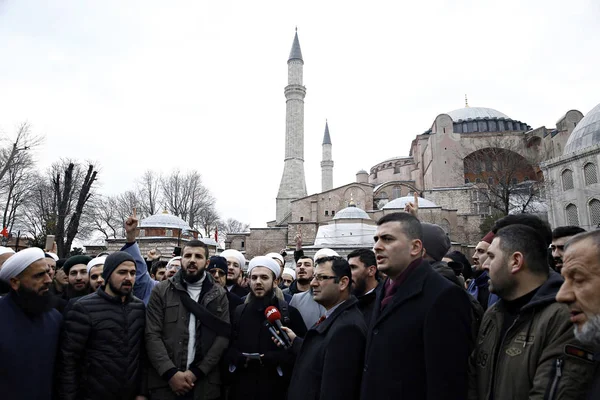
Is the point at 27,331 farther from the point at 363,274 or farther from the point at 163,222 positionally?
the point at 163,222

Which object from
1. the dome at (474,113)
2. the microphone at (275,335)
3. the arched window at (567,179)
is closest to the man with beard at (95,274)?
the microphone at (275,335)

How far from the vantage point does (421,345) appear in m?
2.23

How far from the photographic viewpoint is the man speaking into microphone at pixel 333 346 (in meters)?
2.51

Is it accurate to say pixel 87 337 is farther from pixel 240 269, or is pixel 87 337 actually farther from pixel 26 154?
pixel 26 154

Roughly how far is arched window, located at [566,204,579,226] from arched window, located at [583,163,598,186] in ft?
5.26

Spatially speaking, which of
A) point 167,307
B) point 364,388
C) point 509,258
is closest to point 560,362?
point 509,258

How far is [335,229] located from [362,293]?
27003mm

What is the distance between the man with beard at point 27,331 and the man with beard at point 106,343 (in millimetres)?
119

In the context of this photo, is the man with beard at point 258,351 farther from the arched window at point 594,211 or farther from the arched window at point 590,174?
the arched window at point 590,174

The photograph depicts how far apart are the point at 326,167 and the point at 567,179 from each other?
32.9 m

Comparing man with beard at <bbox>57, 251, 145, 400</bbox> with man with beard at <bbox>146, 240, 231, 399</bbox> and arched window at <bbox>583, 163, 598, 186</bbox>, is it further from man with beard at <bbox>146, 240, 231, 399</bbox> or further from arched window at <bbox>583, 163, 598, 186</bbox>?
arched window at <bbox>583, 163, 598, 186</bbox>

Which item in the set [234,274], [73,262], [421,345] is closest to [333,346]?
[421,345]

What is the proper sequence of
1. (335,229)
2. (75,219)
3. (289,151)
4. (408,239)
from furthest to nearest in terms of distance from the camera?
(289,151) < (335,229) < (75,219) < (408,239)

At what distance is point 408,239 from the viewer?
257 centimetres
